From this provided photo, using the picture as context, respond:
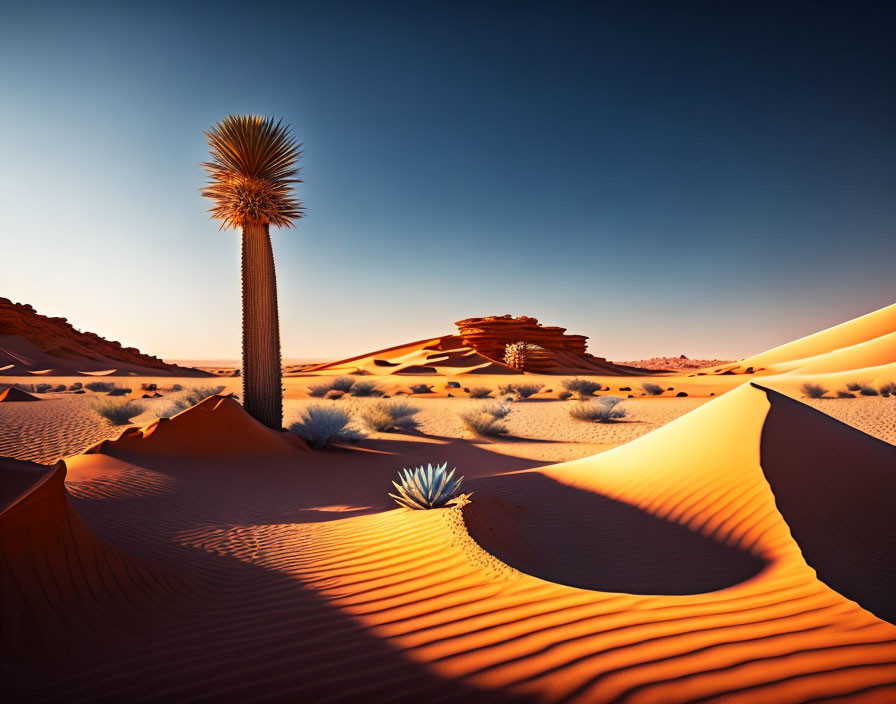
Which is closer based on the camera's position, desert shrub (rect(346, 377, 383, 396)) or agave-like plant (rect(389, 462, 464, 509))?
agave-like plant (rect(389, 462, 464, 509))

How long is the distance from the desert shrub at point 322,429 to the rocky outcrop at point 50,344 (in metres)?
40.2

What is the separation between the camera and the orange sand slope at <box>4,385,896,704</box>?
2.12 meters

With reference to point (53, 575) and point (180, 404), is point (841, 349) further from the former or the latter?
point (53, 575)

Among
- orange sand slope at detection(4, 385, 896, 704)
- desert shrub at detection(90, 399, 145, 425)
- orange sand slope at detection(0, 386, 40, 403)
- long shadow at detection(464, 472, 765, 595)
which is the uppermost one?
orange sand slope at detection(0, 386, 40, 403)

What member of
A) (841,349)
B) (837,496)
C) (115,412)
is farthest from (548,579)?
(841,349)

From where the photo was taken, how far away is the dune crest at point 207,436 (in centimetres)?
910

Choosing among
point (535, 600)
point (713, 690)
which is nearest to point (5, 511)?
point (535, 600)

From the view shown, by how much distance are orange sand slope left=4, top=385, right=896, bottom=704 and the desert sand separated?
0.02m

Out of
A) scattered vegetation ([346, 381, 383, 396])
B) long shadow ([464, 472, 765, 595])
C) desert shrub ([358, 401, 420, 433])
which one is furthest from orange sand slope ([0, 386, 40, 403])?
long shadow ([464, 472, 765, 595])

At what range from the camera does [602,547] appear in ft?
15.4

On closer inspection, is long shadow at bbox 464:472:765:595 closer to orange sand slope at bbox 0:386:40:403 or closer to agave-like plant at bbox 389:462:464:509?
agave-like plant at bbox 389:462:464:509

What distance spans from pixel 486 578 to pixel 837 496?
4.73 m

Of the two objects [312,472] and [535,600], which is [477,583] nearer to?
[535,600]

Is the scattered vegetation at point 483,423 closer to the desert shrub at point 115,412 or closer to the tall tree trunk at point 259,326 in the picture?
the tall tree trunk at point 259,326
